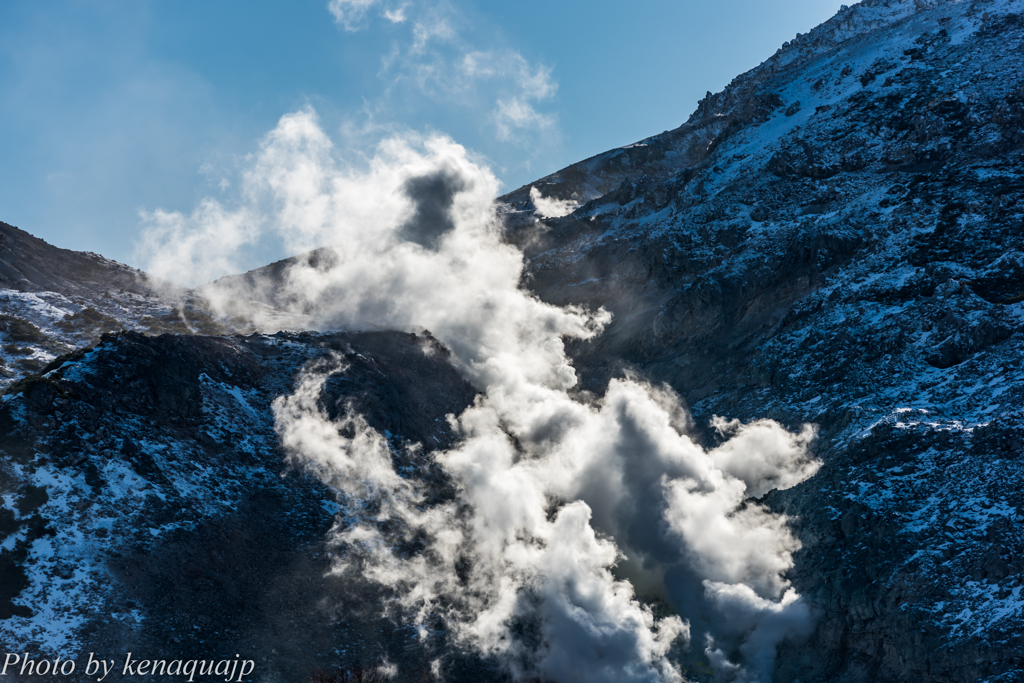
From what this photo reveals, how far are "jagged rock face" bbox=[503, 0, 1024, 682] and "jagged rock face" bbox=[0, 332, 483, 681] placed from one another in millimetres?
18734

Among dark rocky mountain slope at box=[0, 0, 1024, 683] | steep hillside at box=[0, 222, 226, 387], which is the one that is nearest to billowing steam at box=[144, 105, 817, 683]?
dark rocky mountain slope at box=[0, 0, 1024, 683]

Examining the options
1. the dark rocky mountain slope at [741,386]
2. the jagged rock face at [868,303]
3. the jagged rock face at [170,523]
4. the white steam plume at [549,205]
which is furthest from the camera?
the white steam plume at [549,205]

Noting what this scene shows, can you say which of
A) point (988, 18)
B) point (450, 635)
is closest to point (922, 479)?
point (450, 635)

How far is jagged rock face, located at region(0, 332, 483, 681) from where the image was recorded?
102ft

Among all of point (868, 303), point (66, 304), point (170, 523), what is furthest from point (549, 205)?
point (170, 523)

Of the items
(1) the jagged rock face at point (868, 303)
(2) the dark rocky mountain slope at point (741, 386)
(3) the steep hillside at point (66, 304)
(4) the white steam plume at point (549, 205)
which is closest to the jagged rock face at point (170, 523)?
(2) the dark rocky mountain slope at point (741, 386)

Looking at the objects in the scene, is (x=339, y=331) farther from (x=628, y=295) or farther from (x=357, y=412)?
(x=628, y=295)

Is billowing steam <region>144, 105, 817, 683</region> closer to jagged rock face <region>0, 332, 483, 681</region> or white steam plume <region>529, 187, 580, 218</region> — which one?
jagged rock face <region>0, 332, 483, 681</region>

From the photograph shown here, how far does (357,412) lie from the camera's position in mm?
48750

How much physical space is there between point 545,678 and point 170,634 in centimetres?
1634

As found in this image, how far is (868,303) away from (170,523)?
4457 centimetres

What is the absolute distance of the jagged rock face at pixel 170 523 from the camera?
31.1 meters

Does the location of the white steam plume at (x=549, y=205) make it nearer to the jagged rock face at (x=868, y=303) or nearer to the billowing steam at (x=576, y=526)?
the jagged rock face at (x=868, y=303)

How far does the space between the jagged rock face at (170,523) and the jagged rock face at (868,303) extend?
61.5ft
